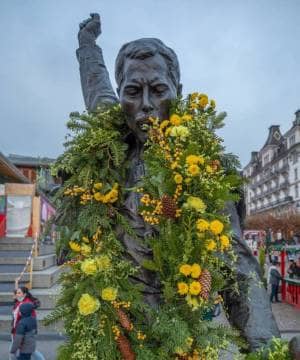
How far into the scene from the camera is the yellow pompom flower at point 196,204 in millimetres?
1768

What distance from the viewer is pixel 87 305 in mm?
1813

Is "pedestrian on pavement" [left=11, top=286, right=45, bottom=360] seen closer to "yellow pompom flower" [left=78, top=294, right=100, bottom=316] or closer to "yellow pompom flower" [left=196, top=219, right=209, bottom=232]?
"yellow pompom flower" [left=78, top=294, right=100, bottom=316]

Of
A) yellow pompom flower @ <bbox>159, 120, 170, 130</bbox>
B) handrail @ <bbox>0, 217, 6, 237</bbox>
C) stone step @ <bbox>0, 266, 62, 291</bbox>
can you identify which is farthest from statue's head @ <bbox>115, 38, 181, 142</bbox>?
handrail @ <bbox>0, 217, 6, 237</bbox>

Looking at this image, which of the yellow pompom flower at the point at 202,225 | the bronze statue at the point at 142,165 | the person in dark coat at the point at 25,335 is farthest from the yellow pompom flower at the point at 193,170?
the person in dark coat at the point at 25,335

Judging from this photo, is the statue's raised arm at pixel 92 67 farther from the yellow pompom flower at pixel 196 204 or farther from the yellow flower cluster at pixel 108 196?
the yellow pompom flower at pixel 196 204

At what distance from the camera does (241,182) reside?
6.63 ft

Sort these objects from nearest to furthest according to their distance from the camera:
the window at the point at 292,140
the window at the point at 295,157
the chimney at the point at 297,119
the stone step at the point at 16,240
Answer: the stone step at the point at 16,240 < the chimney at the point at 297,119 < the window at the point at 292,140 < the window at the point at 295,157

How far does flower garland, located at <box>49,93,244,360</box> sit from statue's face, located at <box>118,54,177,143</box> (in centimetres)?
8

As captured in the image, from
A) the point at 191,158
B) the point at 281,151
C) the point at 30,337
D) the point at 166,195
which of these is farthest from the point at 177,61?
the point at 281,151

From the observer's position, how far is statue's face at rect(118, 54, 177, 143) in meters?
2.12

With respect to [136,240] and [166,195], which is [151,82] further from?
[136,240]

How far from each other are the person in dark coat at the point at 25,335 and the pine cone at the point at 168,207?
5.36 meters

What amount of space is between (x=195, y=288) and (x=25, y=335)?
18.1 feet

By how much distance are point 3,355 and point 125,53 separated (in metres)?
6.59
